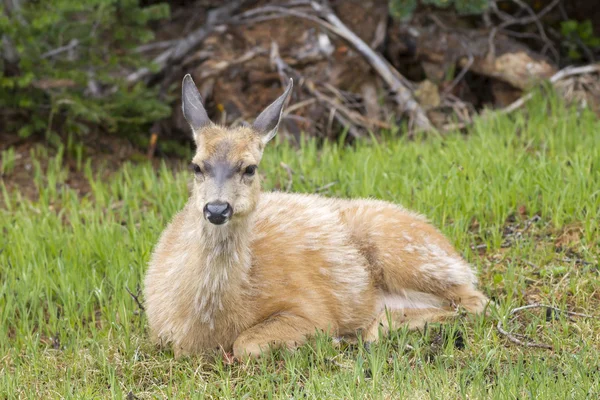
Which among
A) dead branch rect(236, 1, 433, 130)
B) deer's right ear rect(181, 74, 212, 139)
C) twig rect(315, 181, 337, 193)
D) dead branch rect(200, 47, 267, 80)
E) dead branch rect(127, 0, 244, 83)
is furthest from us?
dead branch rect(127, 0, 244, 83)

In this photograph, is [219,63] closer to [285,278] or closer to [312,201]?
[312,201]

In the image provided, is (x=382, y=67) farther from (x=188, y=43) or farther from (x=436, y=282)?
(x=436, y=282)

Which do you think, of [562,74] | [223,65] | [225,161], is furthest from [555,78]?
[225,161]

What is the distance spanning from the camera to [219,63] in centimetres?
951

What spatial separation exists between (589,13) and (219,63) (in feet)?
14.2

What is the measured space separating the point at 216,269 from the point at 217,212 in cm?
51

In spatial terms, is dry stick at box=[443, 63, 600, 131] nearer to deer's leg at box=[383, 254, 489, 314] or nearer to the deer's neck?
deer's leg at box=[383, 254, 489, 314]

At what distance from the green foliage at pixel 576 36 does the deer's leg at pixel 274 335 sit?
603 centimetres

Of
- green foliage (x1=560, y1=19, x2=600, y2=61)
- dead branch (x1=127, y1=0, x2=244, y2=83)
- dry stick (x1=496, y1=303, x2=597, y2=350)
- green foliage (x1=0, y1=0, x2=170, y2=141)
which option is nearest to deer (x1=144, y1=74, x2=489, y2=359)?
dry stick (x1=496, y1=303, x2=597, y2=350)

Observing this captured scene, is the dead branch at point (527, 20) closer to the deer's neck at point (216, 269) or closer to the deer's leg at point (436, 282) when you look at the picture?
the deer's leg at point (436, 282)

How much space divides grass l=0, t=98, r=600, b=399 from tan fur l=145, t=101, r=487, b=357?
8.3 inches

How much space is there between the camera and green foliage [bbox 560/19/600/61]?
9.82m

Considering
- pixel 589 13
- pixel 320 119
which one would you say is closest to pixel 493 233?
pixel 320 119

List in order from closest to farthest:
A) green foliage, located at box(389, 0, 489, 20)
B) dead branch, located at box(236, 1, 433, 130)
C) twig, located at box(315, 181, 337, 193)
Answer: twig, located at box(315, 181, 337, 193)
green foliage, located at box(389, 0, 489, 20)
dead branch, located at box(236, 1, 433, 130)
